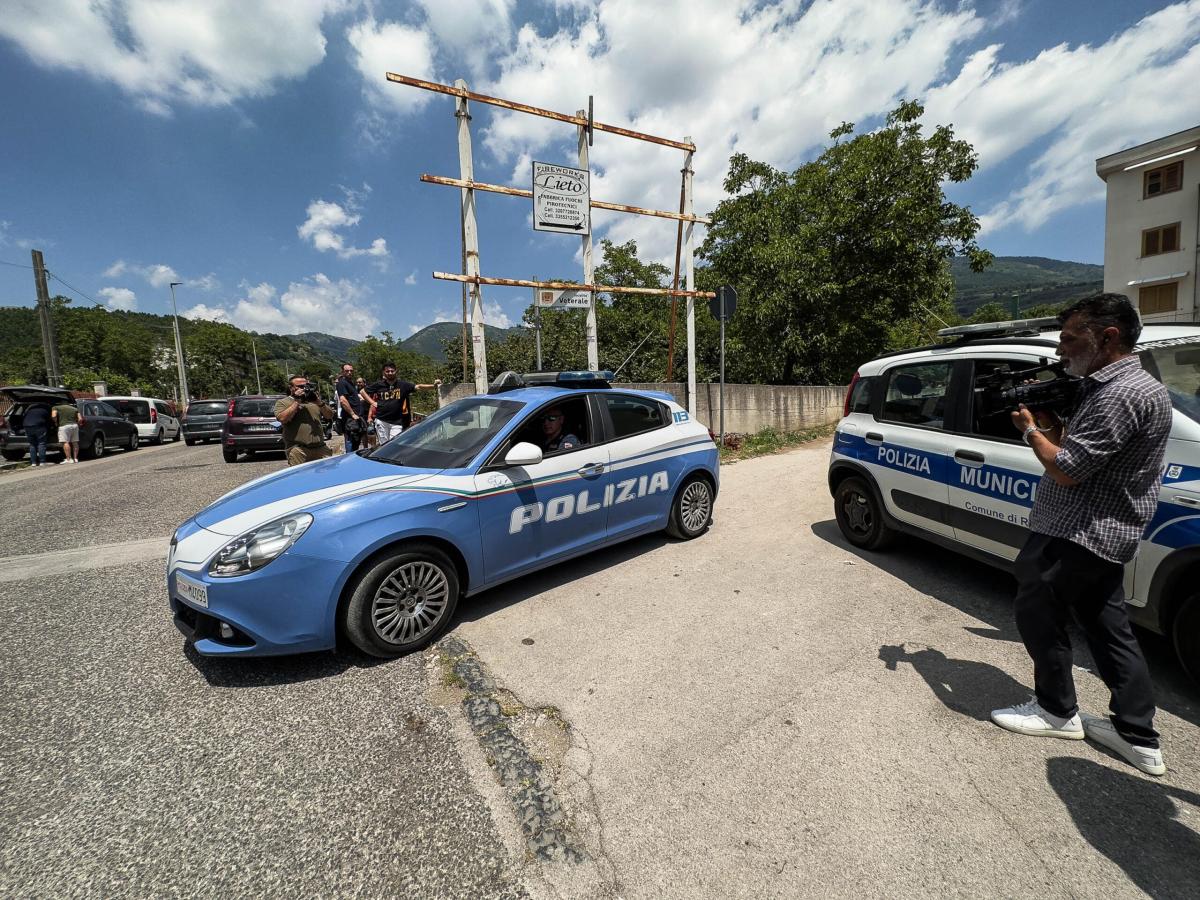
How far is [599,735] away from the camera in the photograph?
2225 mm

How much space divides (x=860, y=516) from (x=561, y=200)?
6682 mm

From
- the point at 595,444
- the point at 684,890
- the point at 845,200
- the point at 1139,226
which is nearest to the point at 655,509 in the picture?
the point at 595,444

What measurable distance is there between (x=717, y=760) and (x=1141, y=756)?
63.1 inches

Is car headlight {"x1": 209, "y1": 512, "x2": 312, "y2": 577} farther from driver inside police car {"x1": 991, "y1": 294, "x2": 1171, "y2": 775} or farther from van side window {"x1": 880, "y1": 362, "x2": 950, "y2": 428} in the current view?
van side window {"x1": 880, "y1": 362, "x2": 950, "y2": 428}

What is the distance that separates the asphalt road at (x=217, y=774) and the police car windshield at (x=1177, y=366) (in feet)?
11.8

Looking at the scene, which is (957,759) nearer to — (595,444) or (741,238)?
(595,444)

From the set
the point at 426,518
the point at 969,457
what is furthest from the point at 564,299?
the point at 969,457

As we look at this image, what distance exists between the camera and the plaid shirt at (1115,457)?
1756 mm

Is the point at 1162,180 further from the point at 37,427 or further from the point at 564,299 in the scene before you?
the point at 37,427

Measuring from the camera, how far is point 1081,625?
2.04m

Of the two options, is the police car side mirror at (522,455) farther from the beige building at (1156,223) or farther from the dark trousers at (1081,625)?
the beige building at (1156,223)

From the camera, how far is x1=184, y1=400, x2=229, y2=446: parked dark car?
15266 mm

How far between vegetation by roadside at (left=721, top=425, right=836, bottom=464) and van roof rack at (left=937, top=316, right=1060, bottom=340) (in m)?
5.48

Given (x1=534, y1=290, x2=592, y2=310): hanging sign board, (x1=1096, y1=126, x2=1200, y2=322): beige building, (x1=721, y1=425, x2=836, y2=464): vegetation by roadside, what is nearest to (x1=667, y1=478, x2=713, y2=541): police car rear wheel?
(x1=721, y1=425, x2=836, y2=464): vegetation by roadside
